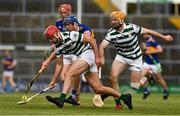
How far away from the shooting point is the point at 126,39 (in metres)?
18.3

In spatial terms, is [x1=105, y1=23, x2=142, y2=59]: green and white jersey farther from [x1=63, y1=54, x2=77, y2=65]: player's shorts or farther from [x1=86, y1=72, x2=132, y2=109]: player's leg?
[x1=86, y1=72, x2=132, y2=109]: player's leg

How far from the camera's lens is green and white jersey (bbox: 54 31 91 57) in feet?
53.4

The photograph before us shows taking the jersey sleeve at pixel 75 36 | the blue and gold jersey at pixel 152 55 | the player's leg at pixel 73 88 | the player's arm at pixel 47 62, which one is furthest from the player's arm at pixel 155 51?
the jersey sleeve at pixel 75 36

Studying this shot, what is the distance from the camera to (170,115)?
1491 cm

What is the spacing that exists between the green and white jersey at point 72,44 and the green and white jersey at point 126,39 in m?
1.50

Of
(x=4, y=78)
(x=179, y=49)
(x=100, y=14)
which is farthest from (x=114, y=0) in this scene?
(x=4, y=78)

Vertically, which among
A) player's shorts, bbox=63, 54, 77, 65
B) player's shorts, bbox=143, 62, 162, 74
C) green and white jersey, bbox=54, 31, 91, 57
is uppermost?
green and white jersey, bbox=54, 31, 91, 57

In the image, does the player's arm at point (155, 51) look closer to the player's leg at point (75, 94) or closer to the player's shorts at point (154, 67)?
the player's shorts at point (154, 67)

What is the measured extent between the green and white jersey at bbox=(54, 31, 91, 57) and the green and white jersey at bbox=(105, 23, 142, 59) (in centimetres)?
150

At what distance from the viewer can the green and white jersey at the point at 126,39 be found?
59.4ft

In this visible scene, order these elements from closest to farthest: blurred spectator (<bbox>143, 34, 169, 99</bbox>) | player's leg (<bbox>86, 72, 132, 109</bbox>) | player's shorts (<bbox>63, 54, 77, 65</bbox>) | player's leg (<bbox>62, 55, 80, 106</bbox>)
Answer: player's leg (<bbox>86, 72, 132, 109</bbox>) < player's leg (<bbox>62, 55, 80, 106</bbox>) < player's shorts (<bbox>63, 54, 77, 65</bbox>) < blurred spectator (<bbox>143, 34, 169, 99</bbox>)

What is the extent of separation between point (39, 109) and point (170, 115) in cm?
274

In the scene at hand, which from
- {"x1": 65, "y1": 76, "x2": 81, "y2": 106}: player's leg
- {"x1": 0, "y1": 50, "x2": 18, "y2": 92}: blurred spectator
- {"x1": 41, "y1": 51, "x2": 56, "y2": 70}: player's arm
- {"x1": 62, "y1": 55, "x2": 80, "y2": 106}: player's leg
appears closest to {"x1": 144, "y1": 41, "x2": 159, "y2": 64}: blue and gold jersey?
{"x1": 62, "y1": 55, "x2": 80, "y2": 106}: player's leg

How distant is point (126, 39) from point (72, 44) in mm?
2137
